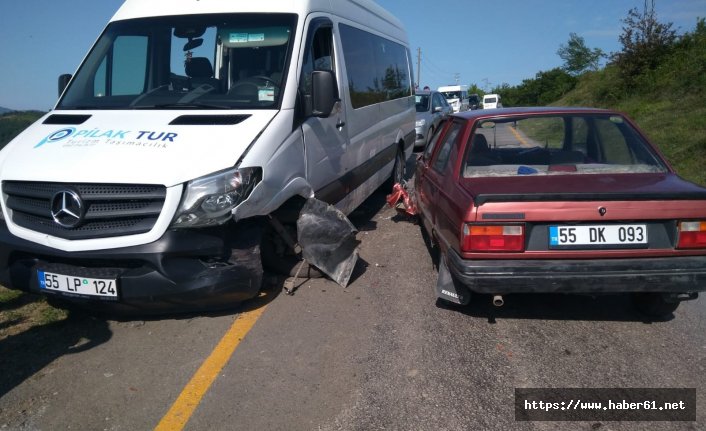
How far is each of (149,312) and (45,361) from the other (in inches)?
29.8

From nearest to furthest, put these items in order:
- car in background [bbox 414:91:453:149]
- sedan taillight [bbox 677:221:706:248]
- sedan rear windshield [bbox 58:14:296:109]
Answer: sedan taillight [bbox 677:221:706:248] < sedan rear windshield [bbox 58:14:296:109] < car in background [bbox 414:91:453:149]

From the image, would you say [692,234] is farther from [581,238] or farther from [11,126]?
[11,126]

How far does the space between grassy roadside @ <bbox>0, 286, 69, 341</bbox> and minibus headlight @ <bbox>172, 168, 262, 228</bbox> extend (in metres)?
1.62

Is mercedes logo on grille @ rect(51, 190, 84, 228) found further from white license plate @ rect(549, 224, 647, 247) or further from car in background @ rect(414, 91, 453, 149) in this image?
car in background @ rect(414, 91, 453, 149)

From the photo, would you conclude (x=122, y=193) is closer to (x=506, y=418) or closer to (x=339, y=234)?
(x=339, y=234)

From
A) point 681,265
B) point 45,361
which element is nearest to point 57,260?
point 45,361

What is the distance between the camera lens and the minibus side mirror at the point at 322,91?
483cm

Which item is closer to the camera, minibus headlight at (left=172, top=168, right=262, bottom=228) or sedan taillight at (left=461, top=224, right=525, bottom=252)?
sedan taillight at (left=461, top=224, right=525, bottom=252)

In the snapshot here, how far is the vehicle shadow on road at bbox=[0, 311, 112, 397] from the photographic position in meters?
3.68

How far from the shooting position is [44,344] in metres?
4.08

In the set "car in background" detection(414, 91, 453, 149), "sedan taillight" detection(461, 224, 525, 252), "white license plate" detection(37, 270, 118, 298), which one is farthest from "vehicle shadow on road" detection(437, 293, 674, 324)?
"car in background" detection(414, 91, 453, 149)

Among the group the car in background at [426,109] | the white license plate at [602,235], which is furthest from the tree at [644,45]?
the white license plate at [602,235]

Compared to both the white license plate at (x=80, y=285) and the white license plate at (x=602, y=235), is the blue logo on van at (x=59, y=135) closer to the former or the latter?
the white license plate at (x=80, y=285)

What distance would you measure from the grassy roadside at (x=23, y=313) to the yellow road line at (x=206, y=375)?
1.51 meters
